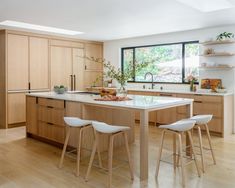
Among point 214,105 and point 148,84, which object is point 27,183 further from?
point 148,84

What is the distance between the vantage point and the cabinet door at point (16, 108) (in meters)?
5.89

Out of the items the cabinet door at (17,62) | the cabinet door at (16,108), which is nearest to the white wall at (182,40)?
the cabinet door at (17,62)

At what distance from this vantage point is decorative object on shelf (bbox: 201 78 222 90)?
5559 mm

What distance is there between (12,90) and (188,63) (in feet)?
13.8

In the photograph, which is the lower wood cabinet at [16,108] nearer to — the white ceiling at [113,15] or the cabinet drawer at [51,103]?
the cabinet drawer at [51,103]

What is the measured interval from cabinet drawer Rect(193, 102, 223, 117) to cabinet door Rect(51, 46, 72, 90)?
3536mm

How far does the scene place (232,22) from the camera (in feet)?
16.8

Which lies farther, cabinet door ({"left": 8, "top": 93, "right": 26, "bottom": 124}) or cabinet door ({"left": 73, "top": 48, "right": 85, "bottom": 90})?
cabinet door ({"left": 73, "top": 48, "right": 85, "bottom": 90})

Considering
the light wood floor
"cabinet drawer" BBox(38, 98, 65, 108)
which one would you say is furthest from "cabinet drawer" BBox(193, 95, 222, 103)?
"cabinet drawer" BBox(38, 98, 65, 108)

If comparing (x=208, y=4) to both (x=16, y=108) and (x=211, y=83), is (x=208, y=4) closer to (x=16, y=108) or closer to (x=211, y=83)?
(x=211, y=83)

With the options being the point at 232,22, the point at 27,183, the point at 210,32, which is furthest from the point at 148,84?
the point at 27,183

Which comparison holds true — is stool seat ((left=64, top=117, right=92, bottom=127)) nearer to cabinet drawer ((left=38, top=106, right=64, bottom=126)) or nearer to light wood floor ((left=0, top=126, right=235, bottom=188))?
light wood floor ((left=0, top=126, right=235, bottom=188))

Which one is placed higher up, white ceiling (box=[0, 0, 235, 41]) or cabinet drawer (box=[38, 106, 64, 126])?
white ceiling (box=[0, 0, 235, 41])

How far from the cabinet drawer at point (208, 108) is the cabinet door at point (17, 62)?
13.0 ft
